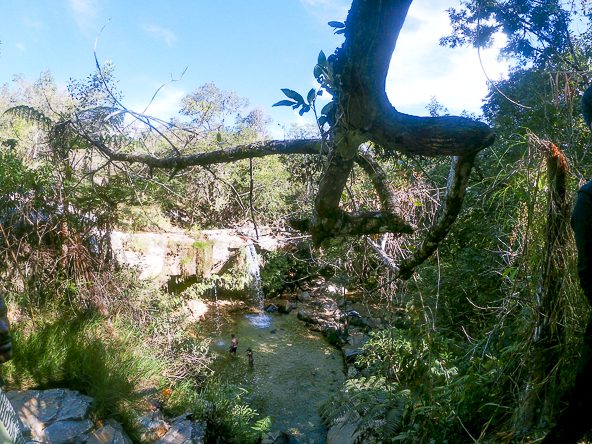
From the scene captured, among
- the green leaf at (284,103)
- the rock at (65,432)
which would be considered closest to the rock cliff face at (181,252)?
the rock at (65,432)

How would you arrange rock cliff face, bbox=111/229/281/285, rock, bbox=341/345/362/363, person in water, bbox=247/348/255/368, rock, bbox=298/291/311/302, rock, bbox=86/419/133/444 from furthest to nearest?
rock, bbox=298/291/311/302 < rock, bbox=341/345/362/363 < person in water, bbox=247/348/255/368 < rock cliff face, bbox=111/229/281/285 < rock, bbox=86/419/133/444

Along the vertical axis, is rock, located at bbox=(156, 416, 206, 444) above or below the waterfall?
below

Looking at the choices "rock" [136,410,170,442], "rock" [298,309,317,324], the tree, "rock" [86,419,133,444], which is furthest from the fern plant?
"rock" [298,309,317,324]

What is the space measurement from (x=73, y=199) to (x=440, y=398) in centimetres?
529

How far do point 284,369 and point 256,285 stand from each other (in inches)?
130

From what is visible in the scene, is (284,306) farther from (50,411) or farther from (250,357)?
(50,411)

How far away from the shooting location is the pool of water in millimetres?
6781

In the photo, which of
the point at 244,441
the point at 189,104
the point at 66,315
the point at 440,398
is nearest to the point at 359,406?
the point at 440,398

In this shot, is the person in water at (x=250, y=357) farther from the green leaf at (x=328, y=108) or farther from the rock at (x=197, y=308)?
the green leaf at (x=328, y=108)

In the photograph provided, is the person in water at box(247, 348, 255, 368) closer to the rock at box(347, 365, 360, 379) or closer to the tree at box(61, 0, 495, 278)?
the rock at box(347, 365, 360, 379)

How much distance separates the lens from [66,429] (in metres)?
3.96

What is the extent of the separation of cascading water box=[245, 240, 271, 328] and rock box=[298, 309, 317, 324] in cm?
90

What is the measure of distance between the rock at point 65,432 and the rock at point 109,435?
0.29 feet

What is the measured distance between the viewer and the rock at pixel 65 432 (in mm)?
3820
